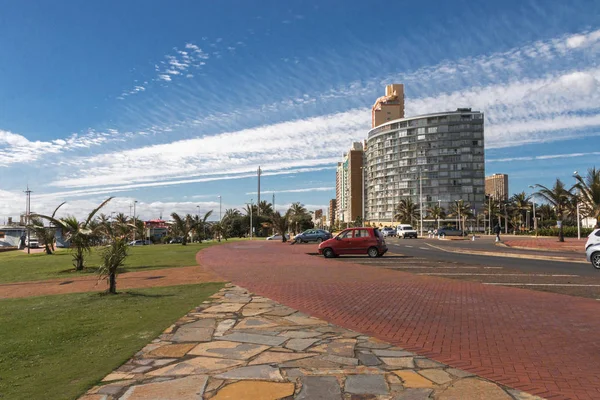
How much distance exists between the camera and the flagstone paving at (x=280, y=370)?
13.8 ft

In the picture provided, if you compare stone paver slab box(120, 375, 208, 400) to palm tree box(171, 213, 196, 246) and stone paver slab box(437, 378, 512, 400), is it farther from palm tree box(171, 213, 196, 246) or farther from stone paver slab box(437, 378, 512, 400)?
palm tree box(171, 213, 196, 246)

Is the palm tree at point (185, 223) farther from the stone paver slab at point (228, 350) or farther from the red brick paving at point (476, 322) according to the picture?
the stone paver slab at point (228, 350)

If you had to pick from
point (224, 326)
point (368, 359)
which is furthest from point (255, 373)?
point (224, 326)

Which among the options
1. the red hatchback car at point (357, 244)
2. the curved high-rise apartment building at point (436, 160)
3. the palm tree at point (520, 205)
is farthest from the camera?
the curved high-rise apartment building at point (436, 160)

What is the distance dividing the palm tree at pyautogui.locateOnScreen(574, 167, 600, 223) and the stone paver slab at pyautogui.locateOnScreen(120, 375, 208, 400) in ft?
119

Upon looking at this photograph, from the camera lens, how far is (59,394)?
167 inches

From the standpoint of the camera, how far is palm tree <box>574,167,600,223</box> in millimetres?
32844

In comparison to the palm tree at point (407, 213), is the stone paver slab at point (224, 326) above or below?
below

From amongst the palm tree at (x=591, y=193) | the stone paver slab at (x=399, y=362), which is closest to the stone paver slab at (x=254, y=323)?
the stone paver slab at (x=399, y=362)

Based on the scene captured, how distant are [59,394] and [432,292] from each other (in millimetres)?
8915

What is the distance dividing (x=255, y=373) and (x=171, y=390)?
0.90 metres

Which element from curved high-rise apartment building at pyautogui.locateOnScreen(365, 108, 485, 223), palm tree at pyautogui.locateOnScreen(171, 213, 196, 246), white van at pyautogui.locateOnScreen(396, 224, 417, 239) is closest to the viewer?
palm tree at pyautogui.locateOnScreen(171, 213, 196, 246)

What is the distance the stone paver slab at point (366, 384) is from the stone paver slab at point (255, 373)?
718 millimetres

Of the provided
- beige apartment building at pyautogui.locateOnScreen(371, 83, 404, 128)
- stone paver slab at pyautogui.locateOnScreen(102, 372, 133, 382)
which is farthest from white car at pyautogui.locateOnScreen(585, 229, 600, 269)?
beige apartment building at pyautogui.locateOnScreen(371, 83, 404, 128)
